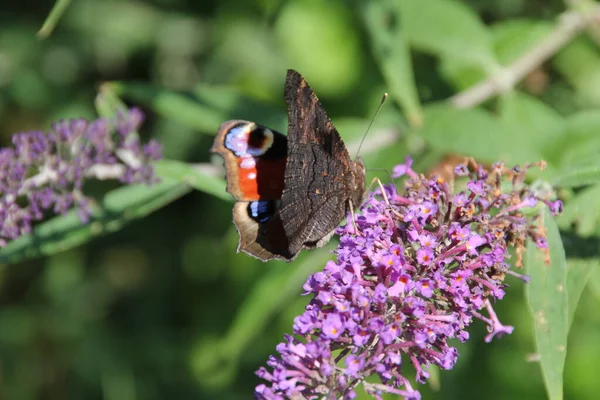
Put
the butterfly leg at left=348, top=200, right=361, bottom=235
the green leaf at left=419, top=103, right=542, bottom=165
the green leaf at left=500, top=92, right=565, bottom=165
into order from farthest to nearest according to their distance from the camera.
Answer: the green leaf at left=500, top=92, right=565, bottom=165 < the green leaf at left=419, top=103, right=542, bottom=165 < the butterfly leg at left=348, top=200, right=361, bottom=235

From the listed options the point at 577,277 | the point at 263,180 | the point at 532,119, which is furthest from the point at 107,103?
the point at 577,277

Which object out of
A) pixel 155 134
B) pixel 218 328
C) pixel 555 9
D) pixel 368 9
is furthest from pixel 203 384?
pixel 555 9

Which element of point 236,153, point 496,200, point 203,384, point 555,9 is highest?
point 555,9

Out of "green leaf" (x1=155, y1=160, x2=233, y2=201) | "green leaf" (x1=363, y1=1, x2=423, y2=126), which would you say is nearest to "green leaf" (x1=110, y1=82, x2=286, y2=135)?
"green leaf" (x1=155, y1=160, x2=233, y2=201)

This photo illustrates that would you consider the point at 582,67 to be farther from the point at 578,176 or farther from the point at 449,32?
the point at 578,176

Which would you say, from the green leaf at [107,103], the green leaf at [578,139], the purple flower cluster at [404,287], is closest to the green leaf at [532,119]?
the green leaf at [578,139]

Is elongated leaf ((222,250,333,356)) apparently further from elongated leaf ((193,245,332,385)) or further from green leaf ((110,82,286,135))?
green leaf ((110,82,286,135))

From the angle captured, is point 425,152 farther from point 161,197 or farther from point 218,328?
point 218,328
